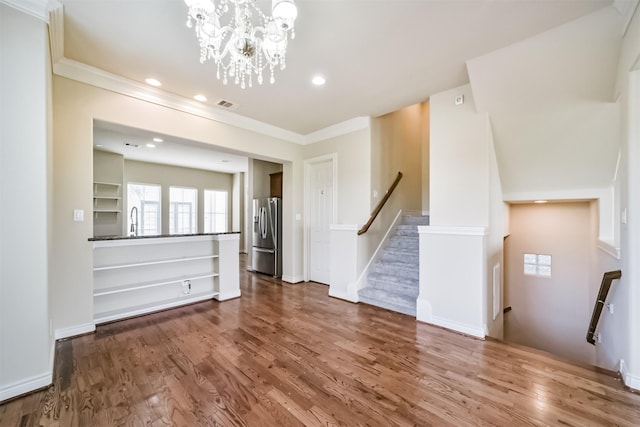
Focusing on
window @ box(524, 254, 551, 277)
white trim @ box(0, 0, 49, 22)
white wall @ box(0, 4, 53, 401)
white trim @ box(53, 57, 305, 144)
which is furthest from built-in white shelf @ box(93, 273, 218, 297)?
window @ box(524, 254, 551, 277)

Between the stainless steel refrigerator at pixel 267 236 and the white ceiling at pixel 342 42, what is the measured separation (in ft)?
8.08

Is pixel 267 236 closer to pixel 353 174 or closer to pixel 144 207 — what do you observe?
pixel 353 174

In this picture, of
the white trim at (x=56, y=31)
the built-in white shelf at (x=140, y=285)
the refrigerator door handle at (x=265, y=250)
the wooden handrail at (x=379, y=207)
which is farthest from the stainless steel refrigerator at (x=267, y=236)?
the white trim at (x=56, y=31)

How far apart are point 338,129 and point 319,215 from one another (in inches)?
62.6

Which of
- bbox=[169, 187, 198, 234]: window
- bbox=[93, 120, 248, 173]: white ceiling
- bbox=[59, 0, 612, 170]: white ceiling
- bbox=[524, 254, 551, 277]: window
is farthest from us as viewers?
bbox=[169, 187, 198, 234]: window

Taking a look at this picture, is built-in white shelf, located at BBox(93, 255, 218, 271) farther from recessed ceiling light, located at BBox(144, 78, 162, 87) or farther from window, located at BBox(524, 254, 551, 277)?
window, located at BBox(524, 254, 551, 277)

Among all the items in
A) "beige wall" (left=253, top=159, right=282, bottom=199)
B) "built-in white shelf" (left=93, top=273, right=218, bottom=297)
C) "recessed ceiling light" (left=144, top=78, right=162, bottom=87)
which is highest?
"recessed ceiling light" (left=144, top=78, right=162, bottom=87)

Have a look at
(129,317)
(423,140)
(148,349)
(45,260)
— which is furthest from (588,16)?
(129,317)

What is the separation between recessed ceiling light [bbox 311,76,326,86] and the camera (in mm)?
2916

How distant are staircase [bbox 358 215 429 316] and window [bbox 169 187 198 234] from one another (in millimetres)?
6502

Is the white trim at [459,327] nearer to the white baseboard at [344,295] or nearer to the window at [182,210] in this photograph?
the white baseboard at [344,295]

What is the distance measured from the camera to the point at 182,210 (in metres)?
8.09

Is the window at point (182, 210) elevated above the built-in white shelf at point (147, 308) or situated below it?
above

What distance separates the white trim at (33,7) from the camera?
1.77 meters
